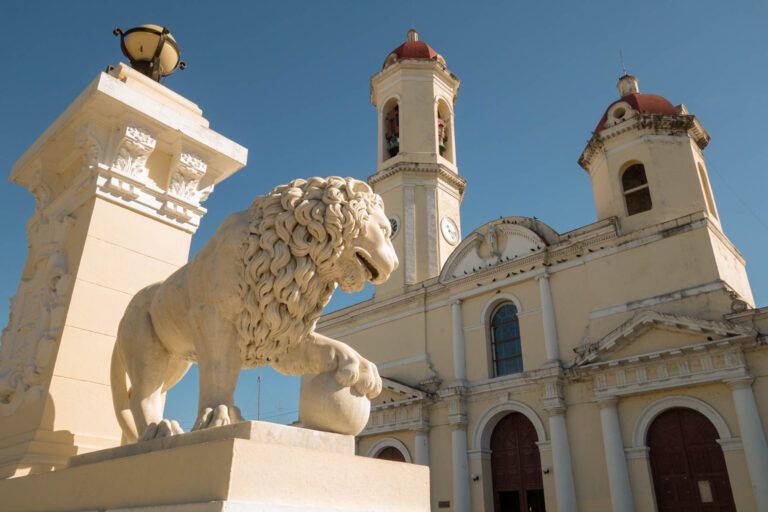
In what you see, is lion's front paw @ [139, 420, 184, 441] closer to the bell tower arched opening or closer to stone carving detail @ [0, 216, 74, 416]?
stone carving detail @ [0, 216, 74, 416]

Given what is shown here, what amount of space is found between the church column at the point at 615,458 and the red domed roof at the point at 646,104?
8817 mm

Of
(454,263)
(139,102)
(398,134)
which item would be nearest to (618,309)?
(454,263)

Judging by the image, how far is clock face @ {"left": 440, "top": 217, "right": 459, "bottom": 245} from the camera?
21986mm

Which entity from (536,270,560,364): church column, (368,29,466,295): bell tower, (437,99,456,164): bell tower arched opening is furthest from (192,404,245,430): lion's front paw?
(437,99,456,164): bell tower arched opening

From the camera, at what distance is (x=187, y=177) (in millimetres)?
4734

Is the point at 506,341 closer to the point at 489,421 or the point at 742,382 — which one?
the point at 489,421

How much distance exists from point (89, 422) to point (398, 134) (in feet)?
68.1

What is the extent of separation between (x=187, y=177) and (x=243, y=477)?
3368 mm

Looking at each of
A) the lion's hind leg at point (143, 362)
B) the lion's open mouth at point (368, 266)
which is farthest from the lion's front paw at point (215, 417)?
the lion's open mouth at point (368, 266)

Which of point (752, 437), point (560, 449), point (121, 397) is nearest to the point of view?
point (121, 397)

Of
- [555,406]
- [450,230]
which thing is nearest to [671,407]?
[555,406]

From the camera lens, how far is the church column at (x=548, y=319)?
639 inches

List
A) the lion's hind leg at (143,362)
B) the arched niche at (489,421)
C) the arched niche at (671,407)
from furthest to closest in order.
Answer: the arched niche at (489,421) → the arched niche at (671,407) → the lion's hind leg at (143,362)

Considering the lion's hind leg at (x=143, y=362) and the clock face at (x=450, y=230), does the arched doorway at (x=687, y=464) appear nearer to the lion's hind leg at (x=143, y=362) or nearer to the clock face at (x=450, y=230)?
the clock face at (x=450, y=230)
